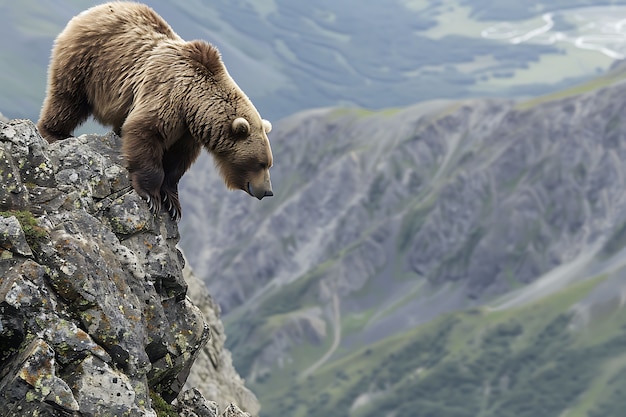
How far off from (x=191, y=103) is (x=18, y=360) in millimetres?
7737

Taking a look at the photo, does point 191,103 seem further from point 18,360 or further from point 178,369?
point 18,360

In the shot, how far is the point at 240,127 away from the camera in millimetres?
20359

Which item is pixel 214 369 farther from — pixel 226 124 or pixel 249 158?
pixel 226 124

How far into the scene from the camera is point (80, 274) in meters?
16.2

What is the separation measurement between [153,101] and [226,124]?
1.84 m

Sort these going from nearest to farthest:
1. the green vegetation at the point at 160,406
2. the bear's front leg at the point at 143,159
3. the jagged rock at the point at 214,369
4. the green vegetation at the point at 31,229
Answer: the green vegetation at the point at 31,229 → the green vegetation at the point at 160,406 → the bear's front leg at the point at 143,159 → the jagged rock at the point at 214,369

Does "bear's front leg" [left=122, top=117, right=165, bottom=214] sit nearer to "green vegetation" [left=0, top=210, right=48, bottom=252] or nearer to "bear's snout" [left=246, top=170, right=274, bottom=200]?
"bear's snout" [left=246, top=170, right=274, bottom=200]

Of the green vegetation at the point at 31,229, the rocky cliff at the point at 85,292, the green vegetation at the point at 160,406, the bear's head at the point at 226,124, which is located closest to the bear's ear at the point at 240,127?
the bear's head at the point at 226,124

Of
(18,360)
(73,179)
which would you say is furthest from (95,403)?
(73,179)

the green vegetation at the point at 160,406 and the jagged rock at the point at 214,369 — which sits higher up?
the green vegetation at the point at 160,406

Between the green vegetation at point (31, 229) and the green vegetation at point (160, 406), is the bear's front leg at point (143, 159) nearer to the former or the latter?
the green vegetation at point (31, 229)

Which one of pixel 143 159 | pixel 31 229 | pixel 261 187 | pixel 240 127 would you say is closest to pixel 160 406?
pixel 31 229

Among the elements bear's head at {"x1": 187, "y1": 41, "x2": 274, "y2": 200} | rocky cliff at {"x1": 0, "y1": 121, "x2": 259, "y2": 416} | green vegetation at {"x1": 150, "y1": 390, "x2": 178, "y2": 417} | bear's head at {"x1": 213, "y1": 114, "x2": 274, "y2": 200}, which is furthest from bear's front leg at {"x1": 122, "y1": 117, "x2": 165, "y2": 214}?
green vegetation at {"x1": 150, "y1": 390, "x2": 178, "y2": 417}

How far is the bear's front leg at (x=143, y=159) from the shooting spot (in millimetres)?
19531
